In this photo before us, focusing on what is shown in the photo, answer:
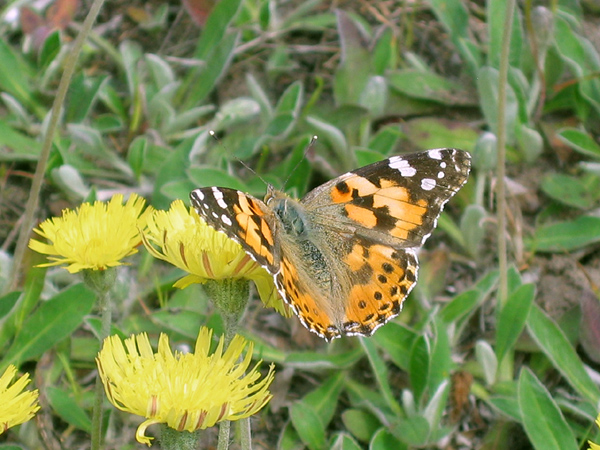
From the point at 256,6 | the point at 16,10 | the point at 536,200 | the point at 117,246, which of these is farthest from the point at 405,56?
the point at 117,246

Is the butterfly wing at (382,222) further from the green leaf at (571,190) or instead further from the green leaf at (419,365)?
the green leaf at (571,190)

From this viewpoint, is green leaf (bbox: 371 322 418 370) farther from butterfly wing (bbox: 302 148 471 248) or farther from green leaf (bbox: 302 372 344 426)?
butterfly wing (bbox: 302 148 471 248)

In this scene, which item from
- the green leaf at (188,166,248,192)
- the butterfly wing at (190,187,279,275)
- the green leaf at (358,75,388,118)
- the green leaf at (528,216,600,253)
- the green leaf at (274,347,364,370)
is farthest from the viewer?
the green leaf at (358,75,388,118)

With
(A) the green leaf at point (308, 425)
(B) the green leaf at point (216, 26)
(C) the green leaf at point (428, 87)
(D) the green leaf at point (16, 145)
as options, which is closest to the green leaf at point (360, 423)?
(A) the green leaf at point (308, 425)

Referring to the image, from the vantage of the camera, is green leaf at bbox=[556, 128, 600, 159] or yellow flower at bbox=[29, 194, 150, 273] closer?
yellow flower at bbox=[29, 194, 150, 273]

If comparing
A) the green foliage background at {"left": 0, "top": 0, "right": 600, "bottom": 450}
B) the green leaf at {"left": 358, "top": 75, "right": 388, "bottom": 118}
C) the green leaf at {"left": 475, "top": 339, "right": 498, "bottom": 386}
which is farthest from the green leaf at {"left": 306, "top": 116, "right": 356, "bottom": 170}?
the green leaf at {"left": 475, "top": 339, "right": 498, "bottom": 386}

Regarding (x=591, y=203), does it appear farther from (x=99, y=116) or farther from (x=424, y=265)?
(x=99, y=116)
